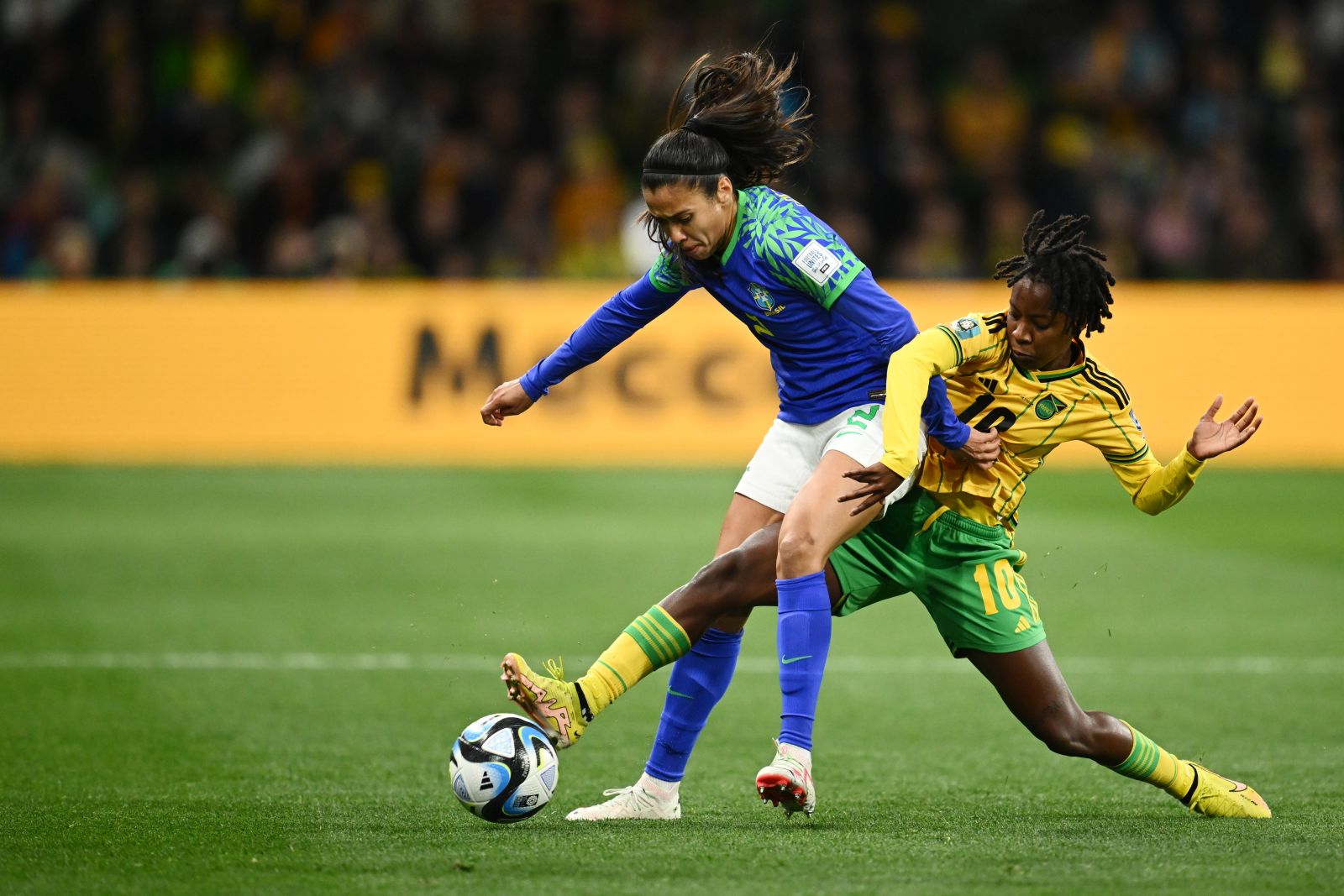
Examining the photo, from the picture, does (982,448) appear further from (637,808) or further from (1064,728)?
(637,808)

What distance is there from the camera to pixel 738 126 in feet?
16.6

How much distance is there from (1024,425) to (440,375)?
31.5 feet

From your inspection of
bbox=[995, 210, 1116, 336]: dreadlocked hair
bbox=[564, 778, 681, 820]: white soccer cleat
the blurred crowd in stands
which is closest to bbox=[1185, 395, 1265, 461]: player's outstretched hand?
bbox=[995, 210, 1116, 336]: dreadlocked hair

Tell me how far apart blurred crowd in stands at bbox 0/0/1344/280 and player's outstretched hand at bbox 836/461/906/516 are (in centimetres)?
1117

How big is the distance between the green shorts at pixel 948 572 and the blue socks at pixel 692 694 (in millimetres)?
374

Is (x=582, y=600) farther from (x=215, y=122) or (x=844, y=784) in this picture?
(x=215, y=122)

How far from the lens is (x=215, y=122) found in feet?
54.7

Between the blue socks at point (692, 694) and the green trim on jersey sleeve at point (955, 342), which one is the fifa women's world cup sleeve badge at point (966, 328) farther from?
the blue socks at point (692, 694)

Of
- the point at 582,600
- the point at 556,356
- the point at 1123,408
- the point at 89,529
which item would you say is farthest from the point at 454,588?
the point at 1123,408

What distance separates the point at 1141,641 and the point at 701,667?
12.9 feet

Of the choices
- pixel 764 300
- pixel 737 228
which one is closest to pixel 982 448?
pixel 764 300

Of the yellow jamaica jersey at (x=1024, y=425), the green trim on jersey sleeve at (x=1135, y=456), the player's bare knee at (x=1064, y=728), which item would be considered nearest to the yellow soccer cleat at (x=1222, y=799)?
the player's bare knee at (x=1064, y=728)

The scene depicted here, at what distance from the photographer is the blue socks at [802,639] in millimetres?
4637

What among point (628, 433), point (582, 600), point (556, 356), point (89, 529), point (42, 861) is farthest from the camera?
point (628, 433)
